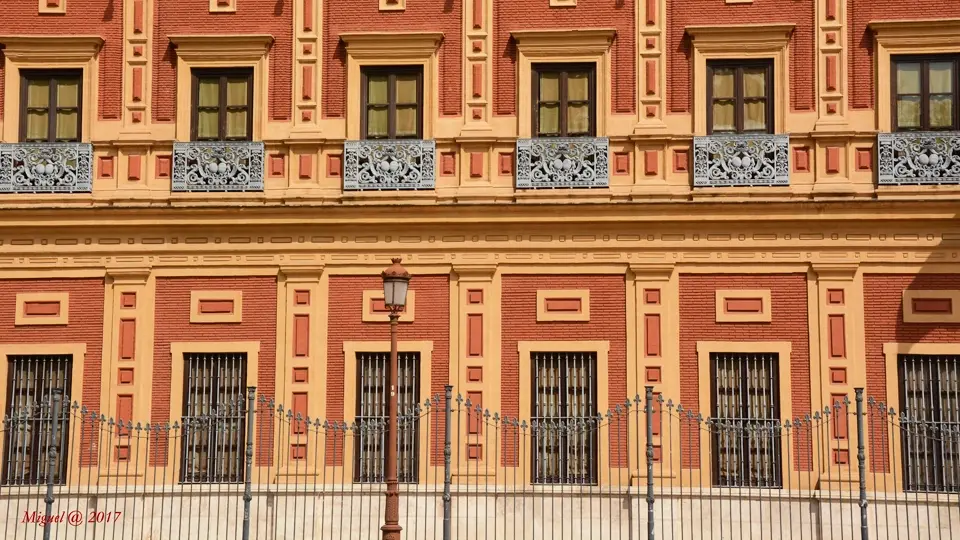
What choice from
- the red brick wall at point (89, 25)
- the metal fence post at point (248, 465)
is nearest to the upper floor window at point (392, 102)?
the red brick wall at point (89, 25)

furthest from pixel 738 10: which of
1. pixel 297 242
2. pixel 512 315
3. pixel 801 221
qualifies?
pixel 297 242

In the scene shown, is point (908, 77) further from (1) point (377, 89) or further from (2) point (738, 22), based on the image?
(1) point (377, 89)

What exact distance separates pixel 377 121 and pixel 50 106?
539 cm

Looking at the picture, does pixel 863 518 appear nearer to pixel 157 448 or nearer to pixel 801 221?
pixel 801 221

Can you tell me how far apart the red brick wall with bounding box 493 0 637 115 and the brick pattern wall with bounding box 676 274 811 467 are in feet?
10.9

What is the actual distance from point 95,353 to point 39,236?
2.10 m

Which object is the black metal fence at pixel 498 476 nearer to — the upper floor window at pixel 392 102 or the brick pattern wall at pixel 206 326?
the brick pattern wall at pixel 206 326

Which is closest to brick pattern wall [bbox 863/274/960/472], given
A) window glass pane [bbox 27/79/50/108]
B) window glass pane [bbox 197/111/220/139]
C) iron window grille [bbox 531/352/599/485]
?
iron window grille [bbox 531/352/599/485]

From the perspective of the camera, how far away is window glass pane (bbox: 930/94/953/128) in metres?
20.6

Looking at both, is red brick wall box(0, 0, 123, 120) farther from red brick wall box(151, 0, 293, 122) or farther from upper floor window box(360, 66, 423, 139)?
upper floor window box(360, 66, 423, 139)

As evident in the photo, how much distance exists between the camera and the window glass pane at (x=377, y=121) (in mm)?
21406

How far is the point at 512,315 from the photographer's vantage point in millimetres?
20922

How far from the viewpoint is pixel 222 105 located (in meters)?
21.6

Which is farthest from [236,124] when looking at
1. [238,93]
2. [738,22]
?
[738,22]
